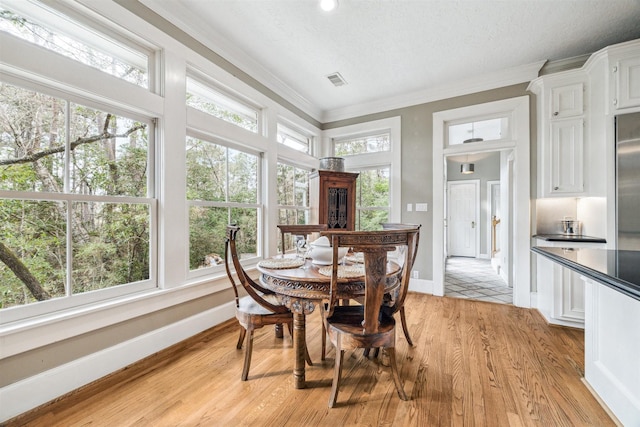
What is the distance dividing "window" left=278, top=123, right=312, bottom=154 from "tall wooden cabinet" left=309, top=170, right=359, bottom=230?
0.54 meters

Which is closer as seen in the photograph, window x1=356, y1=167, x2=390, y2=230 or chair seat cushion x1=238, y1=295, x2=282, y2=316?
chair seat cushion x1=238, y1=295, x2=282, y2=316

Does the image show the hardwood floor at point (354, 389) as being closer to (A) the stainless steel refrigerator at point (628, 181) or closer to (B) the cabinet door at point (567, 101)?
(A) the stainless steel refrigerator at point (628, 181)

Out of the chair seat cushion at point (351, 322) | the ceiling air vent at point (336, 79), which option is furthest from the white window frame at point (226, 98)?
the chair seat cushion at point (351, 322)

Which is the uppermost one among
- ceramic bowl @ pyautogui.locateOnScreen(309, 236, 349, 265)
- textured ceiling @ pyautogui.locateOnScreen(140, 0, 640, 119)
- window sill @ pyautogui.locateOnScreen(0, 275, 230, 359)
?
Result: textured ceiling @ pyautogui.locateOnScreen(140, 0, 640, 119)

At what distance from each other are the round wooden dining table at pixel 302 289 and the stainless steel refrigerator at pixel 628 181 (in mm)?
2229

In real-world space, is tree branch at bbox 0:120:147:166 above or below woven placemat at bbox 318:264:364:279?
above

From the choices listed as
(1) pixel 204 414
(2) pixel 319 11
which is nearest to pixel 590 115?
(2) pixel 319 11

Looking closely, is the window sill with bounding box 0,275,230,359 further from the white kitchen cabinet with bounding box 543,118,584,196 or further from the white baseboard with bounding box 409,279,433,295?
the white kitchen cabinet with bounding box 543,118,584,196

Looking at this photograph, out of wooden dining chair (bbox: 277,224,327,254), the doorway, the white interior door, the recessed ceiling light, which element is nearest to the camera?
the recessed ceiling light

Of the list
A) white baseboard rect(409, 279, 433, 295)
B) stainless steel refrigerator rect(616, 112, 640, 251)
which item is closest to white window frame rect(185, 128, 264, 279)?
white baseboard rect(409, 279, 433, 295)

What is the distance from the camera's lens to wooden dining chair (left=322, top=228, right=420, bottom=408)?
1.35 m

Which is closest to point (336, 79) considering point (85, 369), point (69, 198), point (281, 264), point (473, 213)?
point (281, 264)

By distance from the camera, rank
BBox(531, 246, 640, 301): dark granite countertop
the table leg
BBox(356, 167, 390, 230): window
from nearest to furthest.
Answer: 1. BBox(531, 246, 640, 301): dark granite countertop
2. the table leg
3. BBox(356, 167, 390, 230): window

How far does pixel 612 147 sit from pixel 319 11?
2922 mm
